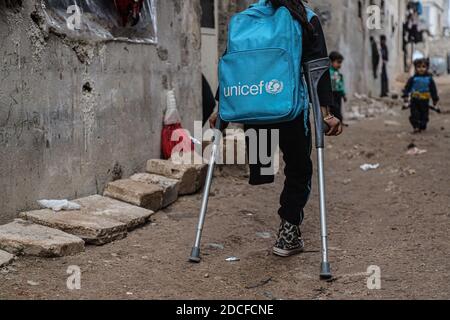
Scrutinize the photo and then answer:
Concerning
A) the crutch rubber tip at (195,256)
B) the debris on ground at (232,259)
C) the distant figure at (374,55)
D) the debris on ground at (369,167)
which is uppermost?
the distant figure at (374,55)

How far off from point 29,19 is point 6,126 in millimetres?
690

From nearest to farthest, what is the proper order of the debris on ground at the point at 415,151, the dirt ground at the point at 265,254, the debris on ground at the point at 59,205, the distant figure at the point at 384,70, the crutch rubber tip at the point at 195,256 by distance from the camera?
the dirt ground at the point at 265,254 → the crutch rubber tip at the point at 195,256 → the debris on ground at the point at 59,205 → the debris on ground at the point at 415,151 → the distant figure at the point at 384,70

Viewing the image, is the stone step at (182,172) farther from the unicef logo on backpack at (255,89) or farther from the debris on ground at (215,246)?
the unicef logo on backpack at (255,89)

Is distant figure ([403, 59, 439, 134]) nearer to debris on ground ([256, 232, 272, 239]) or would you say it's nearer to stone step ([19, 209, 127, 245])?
debris on ground ([256, 232, 272, 239])

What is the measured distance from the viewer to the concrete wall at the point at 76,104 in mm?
3703

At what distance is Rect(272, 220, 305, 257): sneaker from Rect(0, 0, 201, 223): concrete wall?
5.06ft

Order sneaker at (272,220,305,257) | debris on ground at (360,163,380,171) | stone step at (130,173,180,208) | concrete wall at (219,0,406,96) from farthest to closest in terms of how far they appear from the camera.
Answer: concrete wall at (219,0,406,96)
debris on ground at (360,163,380,171)
stone step at (130,173,180,208)
sneaker at (272,220,305,257)

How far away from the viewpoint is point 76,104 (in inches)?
167

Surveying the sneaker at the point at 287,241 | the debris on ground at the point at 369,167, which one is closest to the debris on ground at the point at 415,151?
the debris on ground at the point at 369,167

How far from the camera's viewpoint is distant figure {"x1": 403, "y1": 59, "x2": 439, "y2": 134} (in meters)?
9.42

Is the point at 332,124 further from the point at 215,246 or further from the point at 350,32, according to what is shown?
the point at 350,32

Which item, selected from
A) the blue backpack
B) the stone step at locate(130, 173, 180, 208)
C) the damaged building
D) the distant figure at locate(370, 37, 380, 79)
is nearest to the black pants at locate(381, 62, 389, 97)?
the distant figure at locate(370, 37, 380, 79)

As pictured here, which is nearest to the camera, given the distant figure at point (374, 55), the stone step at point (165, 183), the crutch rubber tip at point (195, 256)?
the crutch rubber tip at point (195, 256)

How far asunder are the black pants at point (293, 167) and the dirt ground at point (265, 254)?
0.31m
